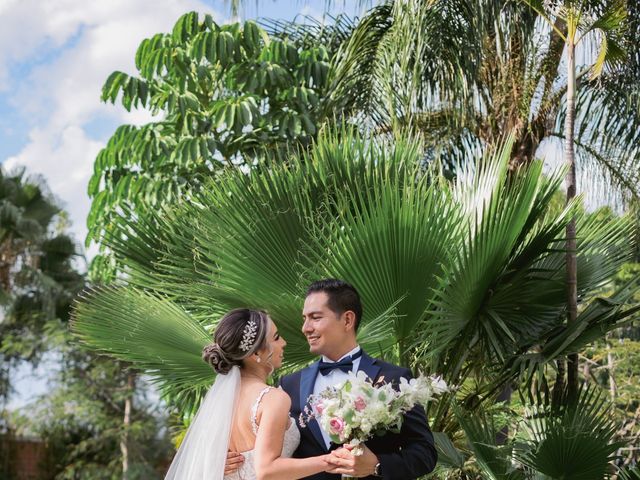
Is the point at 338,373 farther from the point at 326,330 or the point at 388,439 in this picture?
the point at 388,439

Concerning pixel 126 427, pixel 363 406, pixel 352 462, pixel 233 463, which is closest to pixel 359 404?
pixel 363 406

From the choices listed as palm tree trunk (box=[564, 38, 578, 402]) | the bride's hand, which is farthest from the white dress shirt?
palm tree trunk (box=[564, 38, 578, 402])

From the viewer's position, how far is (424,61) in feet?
33.4

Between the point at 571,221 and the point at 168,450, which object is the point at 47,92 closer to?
the point at 168,450

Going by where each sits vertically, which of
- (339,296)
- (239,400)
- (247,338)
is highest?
(339,296)

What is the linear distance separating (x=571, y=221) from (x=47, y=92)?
70.8 m

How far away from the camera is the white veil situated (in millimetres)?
3922

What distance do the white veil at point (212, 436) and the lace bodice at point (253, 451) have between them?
7 cm

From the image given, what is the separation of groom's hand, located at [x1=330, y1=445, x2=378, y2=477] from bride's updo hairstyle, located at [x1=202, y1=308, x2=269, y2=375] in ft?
1.84

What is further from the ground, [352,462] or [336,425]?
[336,425]

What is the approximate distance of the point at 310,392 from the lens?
4094mm

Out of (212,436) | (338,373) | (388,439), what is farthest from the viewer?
(338,373)

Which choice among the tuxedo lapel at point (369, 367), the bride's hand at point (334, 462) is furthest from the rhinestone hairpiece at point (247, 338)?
the bride's hand at point (334, 462)

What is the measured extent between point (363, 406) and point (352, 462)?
0.67ft
